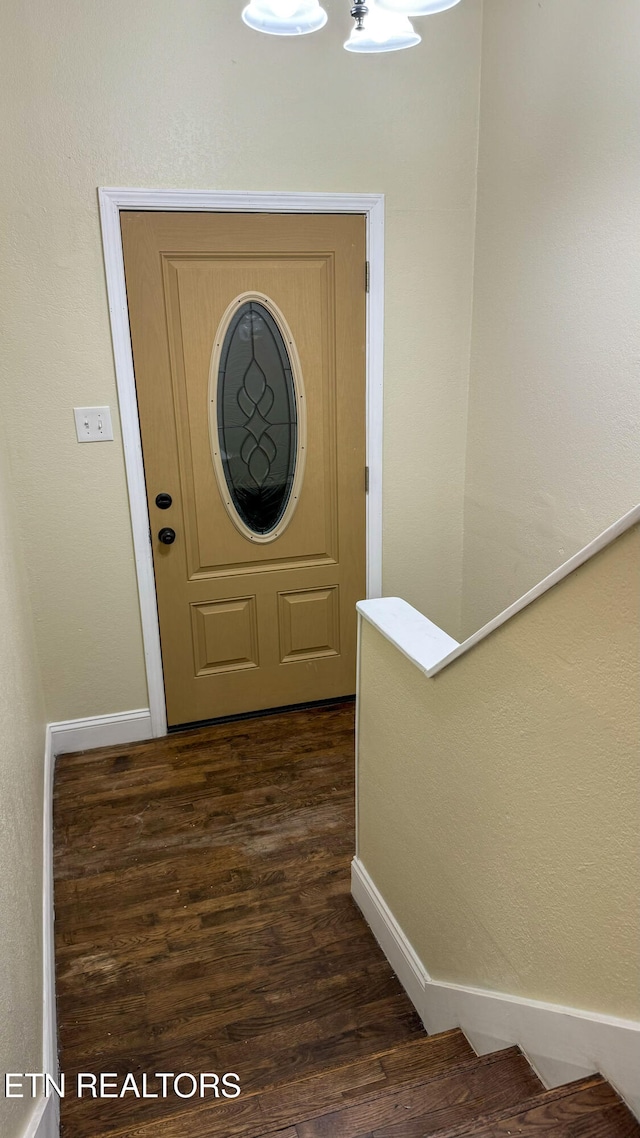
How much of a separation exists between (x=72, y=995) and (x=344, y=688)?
1.73 meters

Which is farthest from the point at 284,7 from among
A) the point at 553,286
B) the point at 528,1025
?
the point at 528,1025

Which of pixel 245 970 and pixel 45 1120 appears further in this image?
pixel 245 970

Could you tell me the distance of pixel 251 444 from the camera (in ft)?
9.61

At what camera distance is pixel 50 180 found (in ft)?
7.98

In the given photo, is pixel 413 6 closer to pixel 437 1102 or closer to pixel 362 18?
pixel 362 18

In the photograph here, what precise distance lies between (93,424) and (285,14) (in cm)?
151

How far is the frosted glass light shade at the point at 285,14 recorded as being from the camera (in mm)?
1535

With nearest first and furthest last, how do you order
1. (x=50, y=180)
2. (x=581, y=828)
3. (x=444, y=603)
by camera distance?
1. (x=581, y=828)
2. (x=50, y=180)
3. (x=444, y=603)

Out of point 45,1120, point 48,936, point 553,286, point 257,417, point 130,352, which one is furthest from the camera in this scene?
point 257,417

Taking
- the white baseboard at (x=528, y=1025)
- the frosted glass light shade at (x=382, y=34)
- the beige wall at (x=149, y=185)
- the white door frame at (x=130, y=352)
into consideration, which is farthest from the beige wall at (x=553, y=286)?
the white baseboard at (x=528, y=1025)

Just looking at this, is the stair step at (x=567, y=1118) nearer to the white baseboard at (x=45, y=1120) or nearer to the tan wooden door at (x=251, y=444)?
the white baseboard at (x=45, y=1120)

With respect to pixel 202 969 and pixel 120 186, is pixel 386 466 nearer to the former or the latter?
Result: pixel 120 186

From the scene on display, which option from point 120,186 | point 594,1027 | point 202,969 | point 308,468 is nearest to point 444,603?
point 308,468

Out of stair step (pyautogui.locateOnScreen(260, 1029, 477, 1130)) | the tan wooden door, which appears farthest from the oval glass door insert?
stair step (pyautogui.locateOnScreen(260, 1029, 477, 1130))
